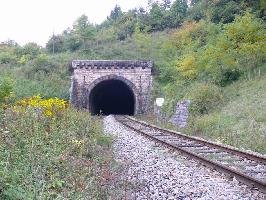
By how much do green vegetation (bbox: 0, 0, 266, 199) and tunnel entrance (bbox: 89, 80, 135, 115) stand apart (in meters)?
3.03

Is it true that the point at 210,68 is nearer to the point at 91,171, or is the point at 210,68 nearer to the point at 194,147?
the point at 194,147

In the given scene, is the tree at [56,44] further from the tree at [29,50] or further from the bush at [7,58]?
the bush at [7,58]

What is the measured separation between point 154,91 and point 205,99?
11.0m

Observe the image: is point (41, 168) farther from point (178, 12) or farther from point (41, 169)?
point (178, 12)

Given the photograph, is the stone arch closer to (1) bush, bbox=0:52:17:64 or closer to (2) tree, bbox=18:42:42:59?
(1) bush, bbox=0:52:17:64

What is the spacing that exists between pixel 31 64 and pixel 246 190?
32.1m

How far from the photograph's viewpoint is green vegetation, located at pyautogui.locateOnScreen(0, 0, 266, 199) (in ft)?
18.6

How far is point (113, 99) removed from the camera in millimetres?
40406

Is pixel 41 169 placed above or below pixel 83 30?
below

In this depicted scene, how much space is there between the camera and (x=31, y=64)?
3694 cm

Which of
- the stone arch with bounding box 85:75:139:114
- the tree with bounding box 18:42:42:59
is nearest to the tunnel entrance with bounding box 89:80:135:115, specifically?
the stone arch with bounding box 85:75:139:114

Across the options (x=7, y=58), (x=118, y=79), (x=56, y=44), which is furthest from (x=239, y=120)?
(x=56, y=44)

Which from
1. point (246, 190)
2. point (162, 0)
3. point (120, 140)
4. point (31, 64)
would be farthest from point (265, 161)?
point (162, 0)

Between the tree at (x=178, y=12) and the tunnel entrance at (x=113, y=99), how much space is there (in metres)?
22.1
